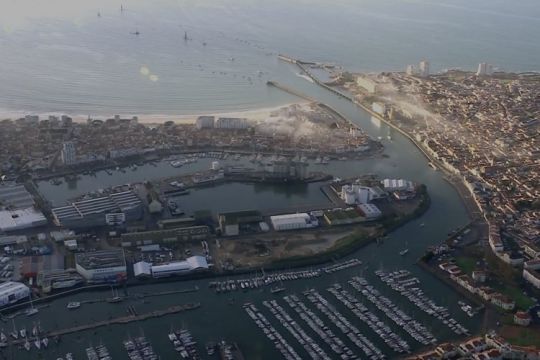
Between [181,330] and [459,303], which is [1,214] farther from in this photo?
[459,303]

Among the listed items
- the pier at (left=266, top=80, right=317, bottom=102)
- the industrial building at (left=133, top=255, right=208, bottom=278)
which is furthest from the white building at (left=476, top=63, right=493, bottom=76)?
the industrial building at (left=133, top=255, right=208, bottom=278)

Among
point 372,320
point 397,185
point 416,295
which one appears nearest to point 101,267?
point 372,320

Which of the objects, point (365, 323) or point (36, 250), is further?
point (36, 250)

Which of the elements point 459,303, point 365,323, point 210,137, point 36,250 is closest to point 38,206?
point 36,250

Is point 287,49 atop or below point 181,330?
atop

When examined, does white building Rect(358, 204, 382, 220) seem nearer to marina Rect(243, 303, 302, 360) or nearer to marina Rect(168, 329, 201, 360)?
marina Rect(243, 303, 302, 360)

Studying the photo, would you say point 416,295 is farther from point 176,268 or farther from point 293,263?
point 176,268

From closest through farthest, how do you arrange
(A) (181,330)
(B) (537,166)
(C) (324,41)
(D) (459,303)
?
(A) (181,330) → (D) (459,303) → (B) (537,166) → (C) (324,41)

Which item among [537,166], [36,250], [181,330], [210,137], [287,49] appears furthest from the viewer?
[287,49]
